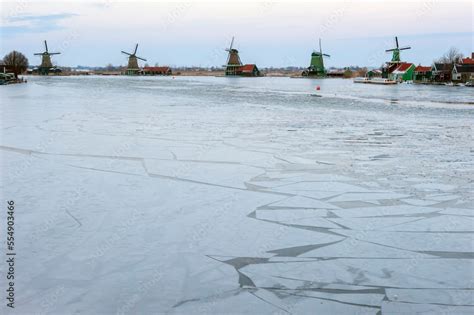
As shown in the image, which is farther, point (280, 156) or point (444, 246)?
point (280, 156)

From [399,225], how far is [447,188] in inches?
87.4

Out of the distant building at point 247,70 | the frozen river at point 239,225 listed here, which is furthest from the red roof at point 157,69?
the frozen river at point 239,225

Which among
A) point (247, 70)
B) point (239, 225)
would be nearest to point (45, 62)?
point (247, 70)

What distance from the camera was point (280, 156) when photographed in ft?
35.2

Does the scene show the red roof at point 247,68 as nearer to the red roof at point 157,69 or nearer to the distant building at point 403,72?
the red roof at point 157,69

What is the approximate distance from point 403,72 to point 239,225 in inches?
3314

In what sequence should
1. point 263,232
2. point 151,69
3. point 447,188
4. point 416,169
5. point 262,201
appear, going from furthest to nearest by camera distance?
point 151,69 < point 416,169 < point 447,188 < point 262,201 < point 263,232

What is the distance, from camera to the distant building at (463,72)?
7556 centimetres

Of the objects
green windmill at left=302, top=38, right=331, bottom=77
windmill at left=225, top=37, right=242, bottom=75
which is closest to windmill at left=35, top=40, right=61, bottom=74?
windmill at left=225, top=37, right=242, bottom=75

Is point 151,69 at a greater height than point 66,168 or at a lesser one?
greater

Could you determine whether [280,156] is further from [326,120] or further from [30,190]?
[326,120]

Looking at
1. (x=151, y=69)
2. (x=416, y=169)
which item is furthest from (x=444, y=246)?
(x=151, y=69)

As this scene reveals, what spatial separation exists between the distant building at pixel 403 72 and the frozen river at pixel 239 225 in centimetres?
7568

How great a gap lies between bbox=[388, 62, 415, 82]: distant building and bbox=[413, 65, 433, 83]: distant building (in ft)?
4.46
